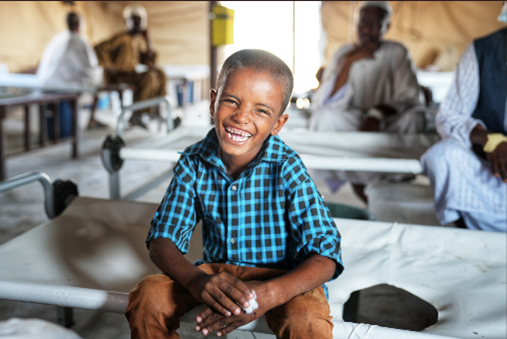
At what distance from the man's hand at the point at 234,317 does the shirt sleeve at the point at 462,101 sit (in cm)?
133

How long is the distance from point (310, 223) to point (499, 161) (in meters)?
1.07

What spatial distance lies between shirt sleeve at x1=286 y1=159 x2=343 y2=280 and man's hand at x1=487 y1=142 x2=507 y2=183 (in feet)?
3.29

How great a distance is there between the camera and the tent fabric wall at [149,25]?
7660 mm

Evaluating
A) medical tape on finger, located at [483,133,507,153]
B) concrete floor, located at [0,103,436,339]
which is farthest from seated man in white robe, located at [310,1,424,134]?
medical tape on finger, located at [483,133,507,153]

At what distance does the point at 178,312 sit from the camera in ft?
3.26

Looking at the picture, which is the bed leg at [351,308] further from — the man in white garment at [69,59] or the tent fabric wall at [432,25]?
the tent fabric wall at [432,25]

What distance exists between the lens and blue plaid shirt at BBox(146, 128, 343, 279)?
1057 mm

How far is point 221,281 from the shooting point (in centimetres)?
90

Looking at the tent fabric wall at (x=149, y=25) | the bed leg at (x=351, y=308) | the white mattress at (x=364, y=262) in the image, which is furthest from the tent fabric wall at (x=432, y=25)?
the bed leg at (x=351, y=308)

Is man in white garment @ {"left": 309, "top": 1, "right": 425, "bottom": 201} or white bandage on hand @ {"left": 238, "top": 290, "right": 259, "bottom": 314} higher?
man in white garment @ {"left": 309, "top": 1, "right": 425, "bottom": 201}

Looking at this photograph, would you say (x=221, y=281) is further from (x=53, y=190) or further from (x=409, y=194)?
(x=409, y=194)

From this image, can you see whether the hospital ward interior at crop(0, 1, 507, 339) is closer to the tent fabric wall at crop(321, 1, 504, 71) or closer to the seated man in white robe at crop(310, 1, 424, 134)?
the seated man in white robe at crop(310, 1, 424, 134)

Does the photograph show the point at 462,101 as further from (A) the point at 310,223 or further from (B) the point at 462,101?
(A) the point at 310,223

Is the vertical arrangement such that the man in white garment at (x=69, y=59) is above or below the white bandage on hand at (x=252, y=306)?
above
